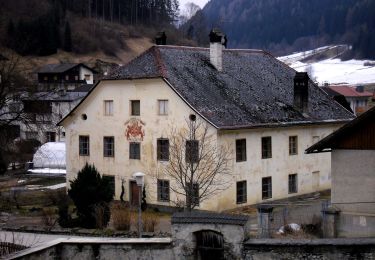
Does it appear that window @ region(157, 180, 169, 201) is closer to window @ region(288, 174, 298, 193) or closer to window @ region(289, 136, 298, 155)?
window @ region(288, 174, 298, 193)

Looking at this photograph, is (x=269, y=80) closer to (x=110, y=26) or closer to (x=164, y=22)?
(x=110, y=26)

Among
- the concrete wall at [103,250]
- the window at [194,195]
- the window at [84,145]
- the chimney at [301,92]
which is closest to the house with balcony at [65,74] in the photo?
the window at [84,145]

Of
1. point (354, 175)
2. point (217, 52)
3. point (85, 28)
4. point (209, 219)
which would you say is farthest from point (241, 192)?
point (85, 28)

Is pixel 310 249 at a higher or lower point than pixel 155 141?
lower

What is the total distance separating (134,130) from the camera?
34250 mm

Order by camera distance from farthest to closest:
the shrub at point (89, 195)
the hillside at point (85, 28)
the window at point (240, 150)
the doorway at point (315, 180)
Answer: the hillside at point (85, 28) < the doorway at point (315, 180) < the window at point (240, 150) < the shrub at point (89, 195)

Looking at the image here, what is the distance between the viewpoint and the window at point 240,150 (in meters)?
32.1

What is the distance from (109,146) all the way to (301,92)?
436 inches

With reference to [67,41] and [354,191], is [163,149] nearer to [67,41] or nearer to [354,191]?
[354,191]

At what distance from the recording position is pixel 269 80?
38031 millimetres

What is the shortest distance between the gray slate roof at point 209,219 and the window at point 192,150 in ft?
41.9

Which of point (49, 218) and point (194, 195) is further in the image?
point (194, 195)

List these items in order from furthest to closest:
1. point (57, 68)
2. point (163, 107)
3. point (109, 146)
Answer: point (57, 68), point (109, 146), point (163, 107)

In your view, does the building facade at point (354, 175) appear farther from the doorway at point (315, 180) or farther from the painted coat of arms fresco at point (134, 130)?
the doorway at point (315, 180)
